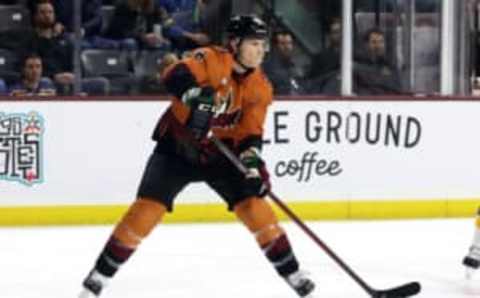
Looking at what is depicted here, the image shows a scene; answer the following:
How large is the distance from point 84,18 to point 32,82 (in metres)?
0.55

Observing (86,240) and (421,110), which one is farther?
(421,110)

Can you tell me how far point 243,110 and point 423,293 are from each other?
1054 millimetres

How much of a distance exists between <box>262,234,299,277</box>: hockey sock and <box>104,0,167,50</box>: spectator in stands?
3397mm

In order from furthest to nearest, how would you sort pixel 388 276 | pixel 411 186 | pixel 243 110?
pixel 411 186
pixel 388 276
pixel 243 110

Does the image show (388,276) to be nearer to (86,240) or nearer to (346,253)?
(346,253)

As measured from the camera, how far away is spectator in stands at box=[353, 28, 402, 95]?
7449 mm

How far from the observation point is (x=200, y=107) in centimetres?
393

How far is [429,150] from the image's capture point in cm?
723

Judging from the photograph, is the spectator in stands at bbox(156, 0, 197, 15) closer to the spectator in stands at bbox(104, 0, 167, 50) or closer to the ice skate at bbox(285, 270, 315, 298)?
the spectator in stands at bbox(104, 0, 167, 50)

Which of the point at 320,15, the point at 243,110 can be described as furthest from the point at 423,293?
the point at 320,15

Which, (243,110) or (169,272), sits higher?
(243,110)

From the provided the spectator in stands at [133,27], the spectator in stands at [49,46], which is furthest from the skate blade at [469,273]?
the spectator in stands at [133,27]

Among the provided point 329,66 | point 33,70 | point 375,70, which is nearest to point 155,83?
point 33,70

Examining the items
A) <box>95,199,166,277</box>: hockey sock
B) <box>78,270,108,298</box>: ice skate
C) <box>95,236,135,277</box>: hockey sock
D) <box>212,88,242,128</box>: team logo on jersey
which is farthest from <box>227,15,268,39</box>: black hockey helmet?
<box>78,270,108,298</box>: ice skate
